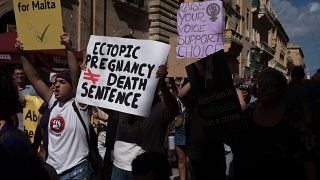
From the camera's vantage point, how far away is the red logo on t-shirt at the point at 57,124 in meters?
4.31

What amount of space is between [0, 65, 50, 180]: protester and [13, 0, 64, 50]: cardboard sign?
2.40 metres

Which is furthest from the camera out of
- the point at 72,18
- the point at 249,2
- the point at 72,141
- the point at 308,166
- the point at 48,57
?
the point at 249,2

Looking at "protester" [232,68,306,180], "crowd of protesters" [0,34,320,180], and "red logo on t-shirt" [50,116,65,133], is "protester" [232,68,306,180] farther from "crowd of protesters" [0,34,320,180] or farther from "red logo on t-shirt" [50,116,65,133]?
"red logo on t-shirt" [50,116,65,133]

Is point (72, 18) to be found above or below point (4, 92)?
above

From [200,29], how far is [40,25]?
66.5 inches

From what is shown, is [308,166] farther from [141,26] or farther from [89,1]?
[141,26]

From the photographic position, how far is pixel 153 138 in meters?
4.50

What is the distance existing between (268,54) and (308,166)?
54.0m

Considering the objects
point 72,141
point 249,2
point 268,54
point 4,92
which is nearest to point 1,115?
point 4,92

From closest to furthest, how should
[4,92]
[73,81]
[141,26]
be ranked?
1. [4,92]
2. [73,81]
3. [141,26]

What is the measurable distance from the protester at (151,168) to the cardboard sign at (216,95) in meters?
0.96

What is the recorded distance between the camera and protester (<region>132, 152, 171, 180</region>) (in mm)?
3055

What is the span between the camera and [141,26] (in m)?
20.5

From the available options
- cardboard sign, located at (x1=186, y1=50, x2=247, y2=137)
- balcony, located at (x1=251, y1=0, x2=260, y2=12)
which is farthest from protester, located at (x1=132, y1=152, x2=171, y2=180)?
balcony, located at (x1=251, y1=0, x2=260, y2=12)
